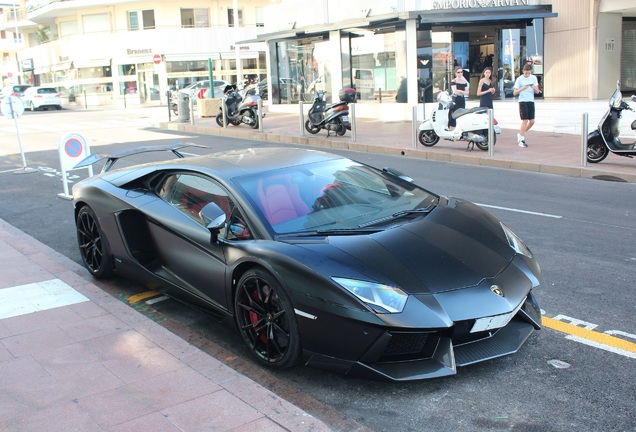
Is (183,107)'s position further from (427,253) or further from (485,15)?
(427,253)

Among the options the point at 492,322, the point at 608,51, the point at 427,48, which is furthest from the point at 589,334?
the point at 427,48

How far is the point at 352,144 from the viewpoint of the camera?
686 inches

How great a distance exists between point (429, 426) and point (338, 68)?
2308 cm

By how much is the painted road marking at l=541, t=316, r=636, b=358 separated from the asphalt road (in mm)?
13

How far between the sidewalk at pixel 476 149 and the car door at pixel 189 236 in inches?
346

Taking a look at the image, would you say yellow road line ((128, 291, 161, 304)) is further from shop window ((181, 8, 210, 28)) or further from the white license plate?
shop window ((181, 8, 210, 28))

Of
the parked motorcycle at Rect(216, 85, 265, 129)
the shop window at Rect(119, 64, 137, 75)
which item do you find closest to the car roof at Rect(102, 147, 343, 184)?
the parked motorcycle at Rect(216, 85, 265, 129)

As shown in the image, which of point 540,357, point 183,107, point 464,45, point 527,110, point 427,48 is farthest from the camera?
point 183,107

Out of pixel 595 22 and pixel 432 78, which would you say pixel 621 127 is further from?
pixel 432 78

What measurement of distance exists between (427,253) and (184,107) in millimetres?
23223

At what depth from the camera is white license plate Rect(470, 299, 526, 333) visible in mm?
3876

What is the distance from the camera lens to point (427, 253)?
4211 millimetres

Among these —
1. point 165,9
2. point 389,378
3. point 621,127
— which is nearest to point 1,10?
point 165,9

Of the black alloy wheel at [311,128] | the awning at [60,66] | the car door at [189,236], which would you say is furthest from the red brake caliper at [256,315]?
the awning at [60,66]
